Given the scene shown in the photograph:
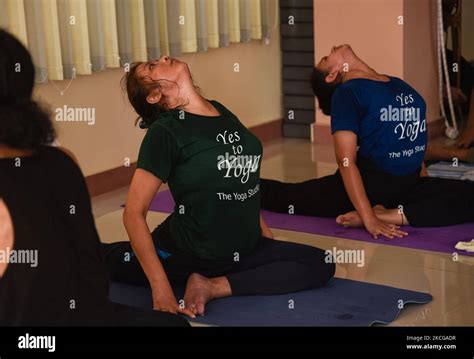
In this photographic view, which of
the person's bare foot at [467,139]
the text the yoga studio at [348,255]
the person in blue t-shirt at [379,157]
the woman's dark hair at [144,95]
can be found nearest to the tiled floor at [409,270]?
the text the yoga studio at [348,255]

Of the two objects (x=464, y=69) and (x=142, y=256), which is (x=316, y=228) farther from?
(x=464, y=69)

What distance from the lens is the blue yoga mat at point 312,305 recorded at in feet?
10.3

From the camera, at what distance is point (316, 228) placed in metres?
4.32

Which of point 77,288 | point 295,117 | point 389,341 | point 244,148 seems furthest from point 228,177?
point 295,117

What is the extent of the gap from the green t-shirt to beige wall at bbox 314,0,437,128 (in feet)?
8.86

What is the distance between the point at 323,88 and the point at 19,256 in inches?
94.1

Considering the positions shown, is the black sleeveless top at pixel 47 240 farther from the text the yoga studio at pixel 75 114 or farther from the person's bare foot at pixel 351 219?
the text the yoga studio at pixel 75 114

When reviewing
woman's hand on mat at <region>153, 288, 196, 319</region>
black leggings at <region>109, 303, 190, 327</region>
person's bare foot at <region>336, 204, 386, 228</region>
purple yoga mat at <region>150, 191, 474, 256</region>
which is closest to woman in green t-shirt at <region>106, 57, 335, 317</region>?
woman's hand on mat at <region>153, 288, 196, 319</region>

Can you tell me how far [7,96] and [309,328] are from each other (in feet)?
4.49

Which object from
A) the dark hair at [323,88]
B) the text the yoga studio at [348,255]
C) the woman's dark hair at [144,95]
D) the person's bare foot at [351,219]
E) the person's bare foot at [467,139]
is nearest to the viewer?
the woman's dark hair at [144,95]

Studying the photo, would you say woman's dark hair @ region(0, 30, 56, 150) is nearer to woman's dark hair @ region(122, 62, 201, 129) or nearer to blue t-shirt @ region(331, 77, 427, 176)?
woman's dark hair @ region(122, 62, 201, 129)

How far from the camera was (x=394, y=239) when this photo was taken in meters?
4.06

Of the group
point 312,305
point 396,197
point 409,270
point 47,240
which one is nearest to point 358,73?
point 396,197

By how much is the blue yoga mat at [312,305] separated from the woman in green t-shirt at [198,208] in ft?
0.15
